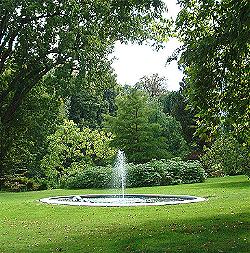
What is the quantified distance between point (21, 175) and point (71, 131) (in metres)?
4.73

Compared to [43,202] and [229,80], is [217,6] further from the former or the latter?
[43,202]

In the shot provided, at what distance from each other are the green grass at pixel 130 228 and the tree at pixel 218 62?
2158mm

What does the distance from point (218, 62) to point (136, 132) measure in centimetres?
2406

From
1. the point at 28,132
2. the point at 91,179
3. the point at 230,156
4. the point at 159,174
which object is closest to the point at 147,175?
the point at 159,174

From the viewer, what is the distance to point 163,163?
28.6 m

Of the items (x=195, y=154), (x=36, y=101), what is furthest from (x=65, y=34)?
(x=195, y=154)

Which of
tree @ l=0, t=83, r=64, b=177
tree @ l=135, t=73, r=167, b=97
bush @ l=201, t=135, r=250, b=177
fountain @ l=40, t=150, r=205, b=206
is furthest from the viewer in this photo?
tree @ l=135, t=73, r=167, b=97

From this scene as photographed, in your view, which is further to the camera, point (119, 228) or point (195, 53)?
point (119, 228)

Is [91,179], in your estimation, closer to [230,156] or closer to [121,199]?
[121,199]

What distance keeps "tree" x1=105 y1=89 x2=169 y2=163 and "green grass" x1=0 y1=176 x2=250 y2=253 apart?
18.6 meters

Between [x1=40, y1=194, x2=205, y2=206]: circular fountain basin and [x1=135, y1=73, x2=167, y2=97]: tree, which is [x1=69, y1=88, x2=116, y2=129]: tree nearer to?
[x1=135, y1=73, x2=167, y2=97]: tree

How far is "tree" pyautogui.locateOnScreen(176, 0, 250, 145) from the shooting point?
873 centimetres

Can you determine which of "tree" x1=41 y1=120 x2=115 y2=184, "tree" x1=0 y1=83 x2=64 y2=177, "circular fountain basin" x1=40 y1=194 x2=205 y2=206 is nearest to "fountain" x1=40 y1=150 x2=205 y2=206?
"circular fountain basin" x1=40 y1=194 x2=205 y2=206

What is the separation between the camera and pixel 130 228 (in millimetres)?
10359
